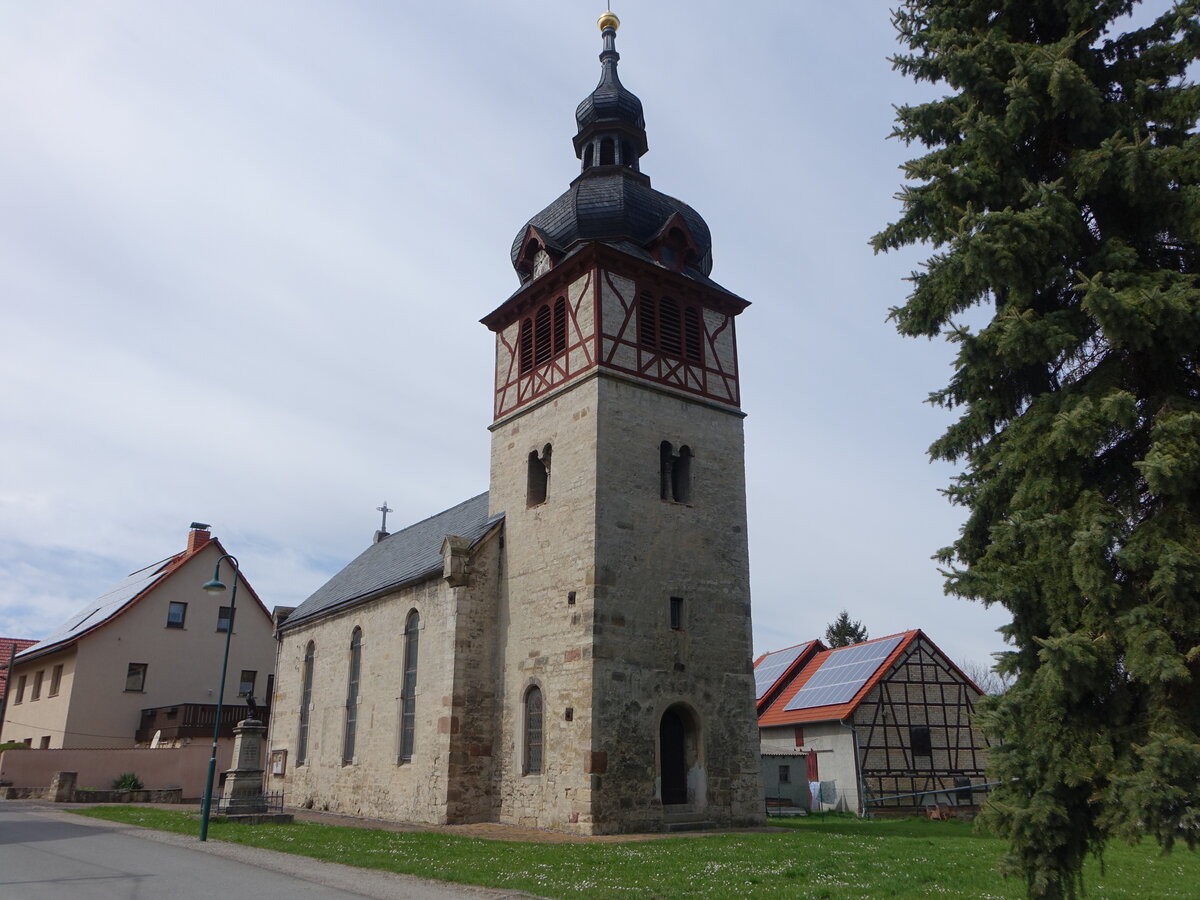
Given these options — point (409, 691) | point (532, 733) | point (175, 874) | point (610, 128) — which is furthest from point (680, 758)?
point (610, 128)

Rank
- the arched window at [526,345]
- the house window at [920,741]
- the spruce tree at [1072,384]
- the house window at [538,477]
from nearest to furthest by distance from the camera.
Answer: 1. the spruce tree at [1072,384]
2. the house window at [538,477]
3. the arched window at [526,345]
4. the house window at [920,741]

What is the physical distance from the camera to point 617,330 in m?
22.0

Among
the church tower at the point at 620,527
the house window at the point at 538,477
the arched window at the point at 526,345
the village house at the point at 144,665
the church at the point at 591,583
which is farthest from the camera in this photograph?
the village house at the point at 144,665

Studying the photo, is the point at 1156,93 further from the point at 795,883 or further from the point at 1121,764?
the point at 795,883

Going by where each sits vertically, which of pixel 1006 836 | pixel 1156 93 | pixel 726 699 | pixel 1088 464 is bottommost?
pixel 1006 836

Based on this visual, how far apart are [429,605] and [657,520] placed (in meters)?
6.39

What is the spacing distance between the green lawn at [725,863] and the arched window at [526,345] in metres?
11.8

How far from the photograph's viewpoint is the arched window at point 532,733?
19.9m

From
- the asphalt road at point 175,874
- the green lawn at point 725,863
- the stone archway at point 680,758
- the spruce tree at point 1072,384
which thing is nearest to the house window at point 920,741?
the green lawn at point 725,863

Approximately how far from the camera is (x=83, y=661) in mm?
34000

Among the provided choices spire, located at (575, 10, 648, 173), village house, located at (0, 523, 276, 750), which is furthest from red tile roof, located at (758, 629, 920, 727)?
village house, located at (0, 523, 276, 750)

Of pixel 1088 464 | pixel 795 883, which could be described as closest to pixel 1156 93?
pixel 1088 464

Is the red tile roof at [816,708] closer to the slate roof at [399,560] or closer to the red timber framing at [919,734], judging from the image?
the red timber framing at [919,734]

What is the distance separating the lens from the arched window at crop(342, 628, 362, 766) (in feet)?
84.1
